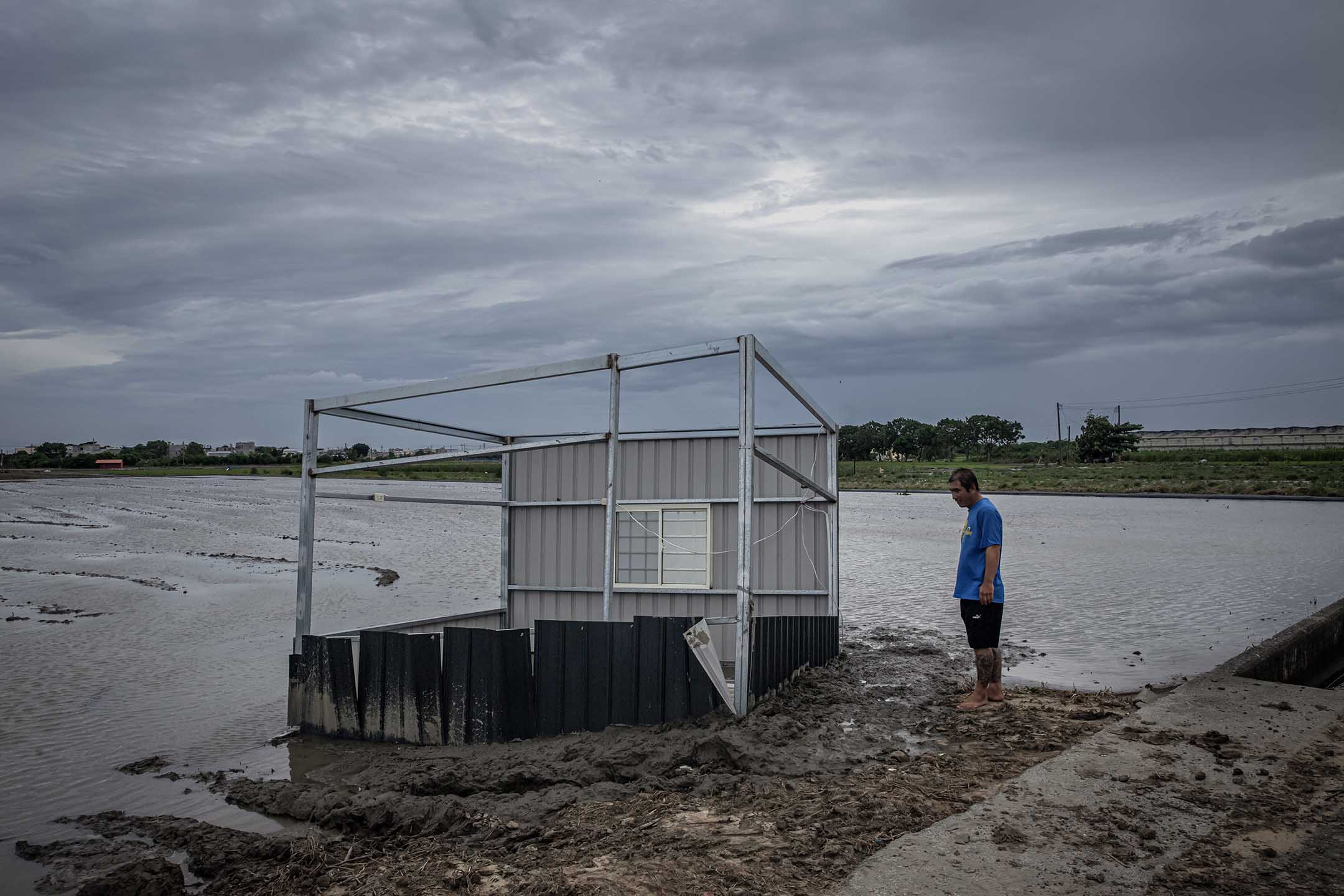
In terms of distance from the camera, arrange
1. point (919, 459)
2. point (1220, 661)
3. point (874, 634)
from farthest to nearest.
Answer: point (919, 459)
point (874, 634)
point (1220, 661)

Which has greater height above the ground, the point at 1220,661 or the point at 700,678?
the point at 700,678

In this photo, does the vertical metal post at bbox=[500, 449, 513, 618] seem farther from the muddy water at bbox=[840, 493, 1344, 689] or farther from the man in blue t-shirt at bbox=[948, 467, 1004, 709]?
the man in blue t-shirt at bbox=[948, 467, 1004, 709]

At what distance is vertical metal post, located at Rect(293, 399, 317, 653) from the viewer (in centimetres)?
825

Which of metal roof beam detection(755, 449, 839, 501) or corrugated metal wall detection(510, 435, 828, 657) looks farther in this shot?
corrugated metal wall detection(510, 435, 828, 657)

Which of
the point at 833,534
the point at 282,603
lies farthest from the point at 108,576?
the point at 833,534

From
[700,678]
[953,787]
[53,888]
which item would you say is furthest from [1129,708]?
[53,888]

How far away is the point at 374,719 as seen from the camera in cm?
758

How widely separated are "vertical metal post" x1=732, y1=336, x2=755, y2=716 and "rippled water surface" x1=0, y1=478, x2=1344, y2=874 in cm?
338

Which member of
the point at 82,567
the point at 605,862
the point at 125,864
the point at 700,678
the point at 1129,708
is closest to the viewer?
the point at 605,862

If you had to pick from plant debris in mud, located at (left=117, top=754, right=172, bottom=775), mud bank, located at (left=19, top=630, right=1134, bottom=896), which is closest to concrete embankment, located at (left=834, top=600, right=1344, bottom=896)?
mud bank, located at (left=19, top=630, right=1134, bottom=896)

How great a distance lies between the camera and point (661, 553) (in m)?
12.1

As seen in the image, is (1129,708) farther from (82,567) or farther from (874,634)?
(82,567)

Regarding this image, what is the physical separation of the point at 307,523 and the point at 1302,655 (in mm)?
10157

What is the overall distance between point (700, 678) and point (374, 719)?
3075 millimetres
